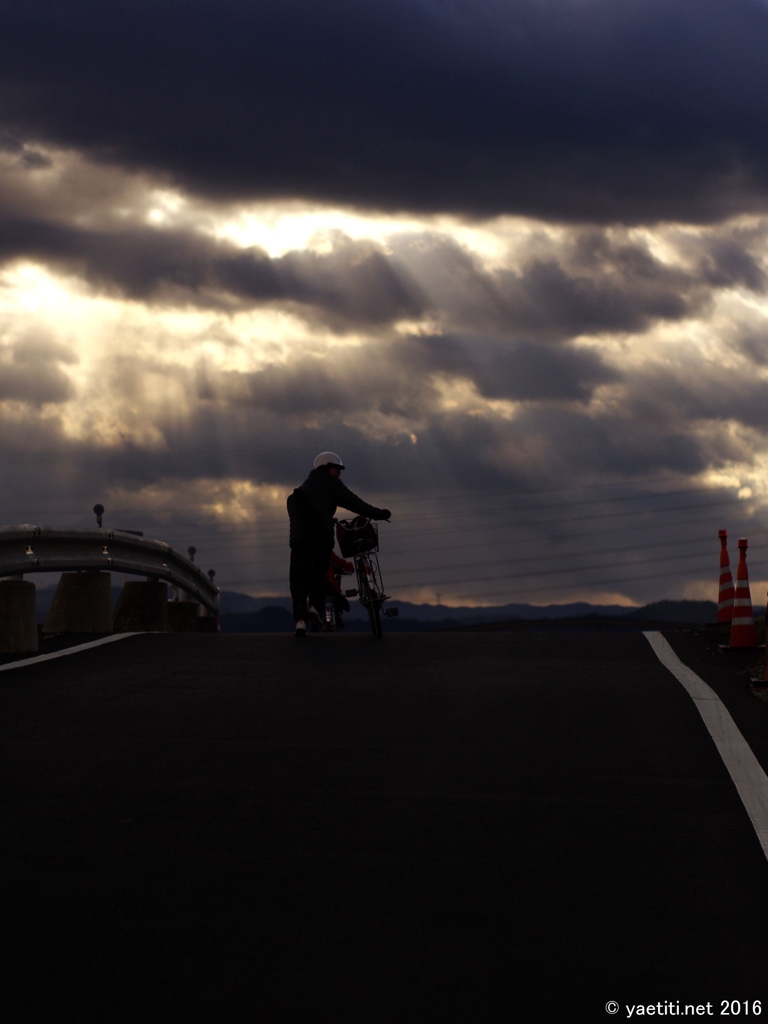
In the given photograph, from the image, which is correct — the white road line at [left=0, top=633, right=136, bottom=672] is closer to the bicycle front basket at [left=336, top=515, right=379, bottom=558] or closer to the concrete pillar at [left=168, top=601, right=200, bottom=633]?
the bicycle front basket at [left=336, top=515, right=379, bottom=558]

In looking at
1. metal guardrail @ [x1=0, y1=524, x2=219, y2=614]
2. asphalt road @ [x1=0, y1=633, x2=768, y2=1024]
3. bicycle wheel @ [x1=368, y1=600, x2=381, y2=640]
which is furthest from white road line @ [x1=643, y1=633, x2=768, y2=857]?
metal guardrail @ [x1=0, y1=524, x2=219, y2=614]

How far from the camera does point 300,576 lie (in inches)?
668

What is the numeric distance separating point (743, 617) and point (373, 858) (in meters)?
9.63

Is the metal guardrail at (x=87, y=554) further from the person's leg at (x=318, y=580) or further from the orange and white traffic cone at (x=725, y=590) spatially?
the orange and white traffic cone at (x=725, y=590)

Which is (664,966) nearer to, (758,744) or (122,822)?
(122,822)

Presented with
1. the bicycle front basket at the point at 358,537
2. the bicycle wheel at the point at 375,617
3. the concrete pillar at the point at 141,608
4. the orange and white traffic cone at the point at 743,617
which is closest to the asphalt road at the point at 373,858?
the orange and white traffic cone at the point at 743,617

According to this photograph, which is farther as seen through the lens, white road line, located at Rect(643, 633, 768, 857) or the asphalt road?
white road line, located at Rect(643, 633, 768, 857)

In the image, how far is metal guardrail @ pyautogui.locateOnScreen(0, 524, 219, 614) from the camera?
14.3m

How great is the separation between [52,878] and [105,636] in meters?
10.2

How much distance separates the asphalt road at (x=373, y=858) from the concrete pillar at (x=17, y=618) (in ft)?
11.7

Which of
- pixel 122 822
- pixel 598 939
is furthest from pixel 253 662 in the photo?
pixel 598 939

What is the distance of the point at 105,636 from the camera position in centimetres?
1527

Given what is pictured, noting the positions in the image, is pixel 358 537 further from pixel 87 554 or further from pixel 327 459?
pixel 87 554

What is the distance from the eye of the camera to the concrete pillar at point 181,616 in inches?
840
